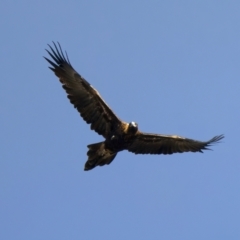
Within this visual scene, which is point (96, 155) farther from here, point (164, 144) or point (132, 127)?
point (164, 144)

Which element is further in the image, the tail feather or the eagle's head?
the eagle's head

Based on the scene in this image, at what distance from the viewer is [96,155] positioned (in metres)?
23.8

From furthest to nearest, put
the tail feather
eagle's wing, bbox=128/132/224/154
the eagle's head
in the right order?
eagle's wing, bbox=128/132/224/154 → the eagle's head → the tail feather

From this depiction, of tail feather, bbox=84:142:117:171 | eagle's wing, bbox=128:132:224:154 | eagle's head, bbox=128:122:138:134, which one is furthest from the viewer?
eagle's wing, bbox=128:132:224:154

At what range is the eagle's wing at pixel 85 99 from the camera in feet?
78.4

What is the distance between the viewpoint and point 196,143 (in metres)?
25.5

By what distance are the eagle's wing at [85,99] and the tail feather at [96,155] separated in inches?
18.6

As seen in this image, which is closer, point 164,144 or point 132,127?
point 132,127

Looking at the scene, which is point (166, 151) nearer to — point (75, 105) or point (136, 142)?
point (136, 142)

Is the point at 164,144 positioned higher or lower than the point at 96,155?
higher

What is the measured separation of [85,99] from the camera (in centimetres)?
2400

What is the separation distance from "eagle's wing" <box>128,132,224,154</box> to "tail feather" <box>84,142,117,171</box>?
3.95ft

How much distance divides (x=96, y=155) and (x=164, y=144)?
8.25 feet

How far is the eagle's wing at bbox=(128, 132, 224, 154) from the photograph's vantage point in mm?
24969
